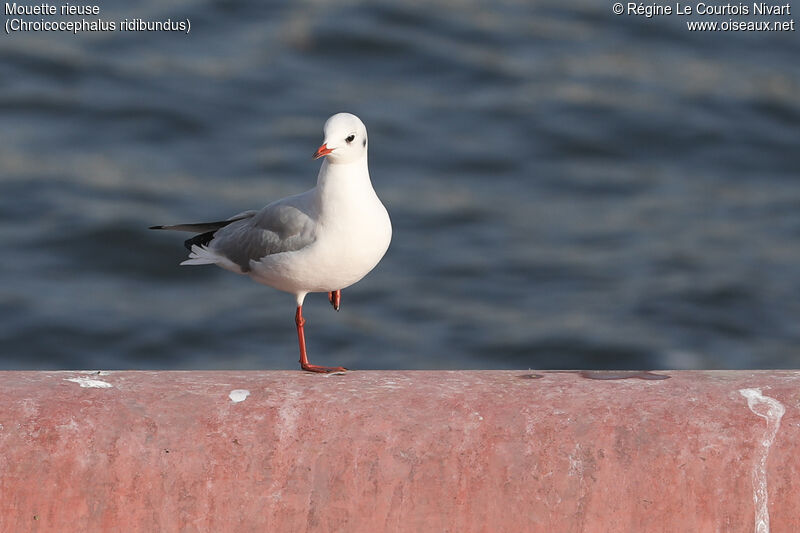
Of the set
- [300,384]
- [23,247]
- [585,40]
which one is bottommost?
[300,384]

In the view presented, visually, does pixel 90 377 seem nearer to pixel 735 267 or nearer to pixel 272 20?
pixel 735 267

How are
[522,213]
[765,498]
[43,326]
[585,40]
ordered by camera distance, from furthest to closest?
[585,40], [522,213], [43,326], [765,498]

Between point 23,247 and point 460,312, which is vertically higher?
point 23,247

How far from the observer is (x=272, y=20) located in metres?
17.4

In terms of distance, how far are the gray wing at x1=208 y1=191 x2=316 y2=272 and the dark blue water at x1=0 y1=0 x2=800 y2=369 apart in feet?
17.8

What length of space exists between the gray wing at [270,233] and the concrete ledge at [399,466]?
162cm

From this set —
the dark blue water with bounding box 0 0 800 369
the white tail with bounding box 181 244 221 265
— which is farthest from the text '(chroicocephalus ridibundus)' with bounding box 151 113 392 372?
the dark blue water with bounding box 0 0 800 369

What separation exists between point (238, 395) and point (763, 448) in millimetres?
1583

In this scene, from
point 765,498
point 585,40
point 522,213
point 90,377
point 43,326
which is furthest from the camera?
point 585,40

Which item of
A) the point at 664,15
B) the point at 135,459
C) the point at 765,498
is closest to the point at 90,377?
the point at 135,459

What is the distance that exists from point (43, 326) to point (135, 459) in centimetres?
888

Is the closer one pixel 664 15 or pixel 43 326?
pixel 43 326

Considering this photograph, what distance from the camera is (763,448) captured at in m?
3.54

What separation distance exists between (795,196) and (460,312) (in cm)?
466
